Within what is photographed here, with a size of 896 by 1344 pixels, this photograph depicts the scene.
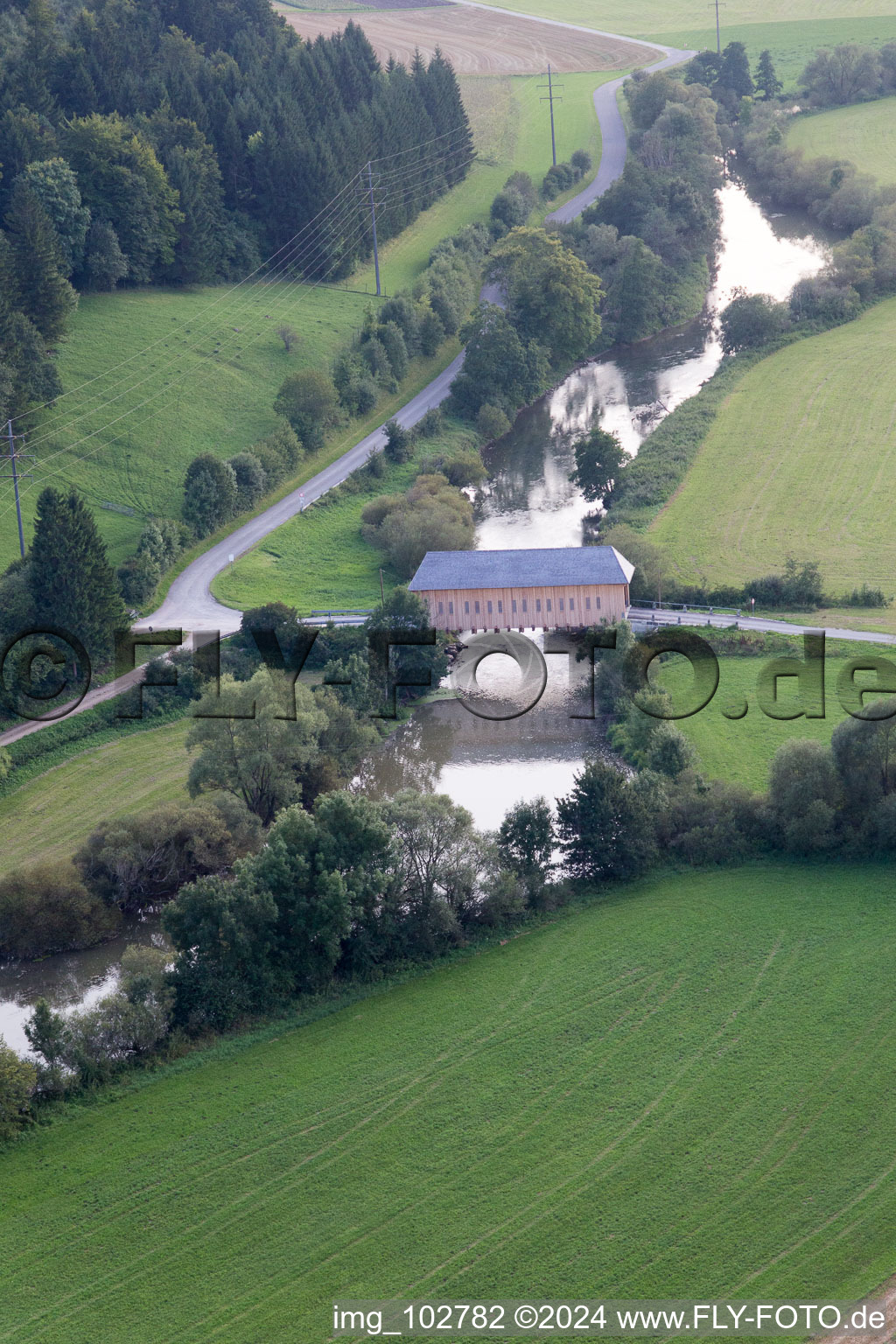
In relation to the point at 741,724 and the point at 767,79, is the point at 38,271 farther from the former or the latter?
the point at 767,79

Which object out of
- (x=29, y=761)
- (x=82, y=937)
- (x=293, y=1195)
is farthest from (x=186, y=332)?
(x=293, y=1195)

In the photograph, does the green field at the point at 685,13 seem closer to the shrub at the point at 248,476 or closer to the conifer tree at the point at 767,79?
the conifer tree at the point at 767,79

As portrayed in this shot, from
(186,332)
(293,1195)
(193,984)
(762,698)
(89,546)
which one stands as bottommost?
(293,1195)

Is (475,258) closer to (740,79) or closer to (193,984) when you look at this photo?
(740,79)

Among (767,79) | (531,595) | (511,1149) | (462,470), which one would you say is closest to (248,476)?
(462,470)

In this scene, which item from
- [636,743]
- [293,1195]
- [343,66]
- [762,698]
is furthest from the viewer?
[343,66]

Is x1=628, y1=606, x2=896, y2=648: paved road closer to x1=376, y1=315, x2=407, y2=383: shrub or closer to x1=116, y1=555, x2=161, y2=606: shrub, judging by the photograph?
x1=116, y1=555, x2=161, y2=606: shrub

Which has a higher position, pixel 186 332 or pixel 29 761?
pixel 186 332

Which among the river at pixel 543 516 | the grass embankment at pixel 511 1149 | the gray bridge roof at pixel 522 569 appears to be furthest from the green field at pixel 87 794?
the gray bridge roof at pixel 522 569
